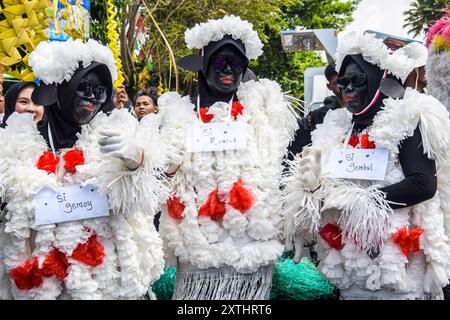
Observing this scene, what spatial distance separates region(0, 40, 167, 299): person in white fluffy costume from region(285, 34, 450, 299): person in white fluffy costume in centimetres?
83

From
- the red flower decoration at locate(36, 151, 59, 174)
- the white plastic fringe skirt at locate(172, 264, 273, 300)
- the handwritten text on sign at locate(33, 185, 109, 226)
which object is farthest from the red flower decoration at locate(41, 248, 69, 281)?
Answer: the white plastic fringe skirt at locate(172, 264, 273, 300)

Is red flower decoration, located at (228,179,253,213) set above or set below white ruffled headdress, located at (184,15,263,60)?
below

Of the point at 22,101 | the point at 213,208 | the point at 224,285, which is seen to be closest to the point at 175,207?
the point at 213,208

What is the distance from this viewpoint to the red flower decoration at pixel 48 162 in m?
2.45

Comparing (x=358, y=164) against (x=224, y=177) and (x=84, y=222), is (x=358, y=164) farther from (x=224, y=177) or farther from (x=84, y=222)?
(x=84, y=222)

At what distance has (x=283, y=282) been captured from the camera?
3.30m

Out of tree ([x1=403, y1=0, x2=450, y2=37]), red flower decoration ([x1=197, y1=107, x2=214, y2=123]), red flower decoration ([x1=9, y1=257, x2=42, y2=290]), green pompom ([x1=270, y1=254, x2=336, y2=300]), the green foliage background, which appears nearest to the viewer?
red flower decoration ([x1=9, y1=257, x2=42, y2=290])

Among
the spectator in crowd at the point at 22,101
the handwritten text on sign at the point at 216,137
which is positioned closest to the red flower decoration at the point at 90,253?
the handwritten text on sign at the point at 216,137

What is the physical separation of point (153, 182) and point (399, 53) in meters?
1.47

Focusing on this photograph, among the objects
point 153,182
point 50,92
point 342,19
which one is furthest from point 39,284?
point 342,19

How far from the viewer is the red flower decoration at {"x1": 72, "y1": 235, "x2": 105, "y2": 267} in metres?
2.38

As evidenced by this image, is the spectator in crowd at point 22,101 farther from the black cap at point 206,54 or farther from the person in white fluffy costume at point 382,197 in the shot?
the person in white fluffy costume at point 382,197

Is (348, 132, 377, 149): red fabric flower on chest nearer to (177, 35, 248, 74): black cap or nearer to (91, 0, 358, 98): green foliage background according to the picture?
(177, 35, 248, 74): black cap

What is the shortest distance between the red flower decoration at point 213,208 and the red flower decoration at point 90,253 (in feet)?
2.12
